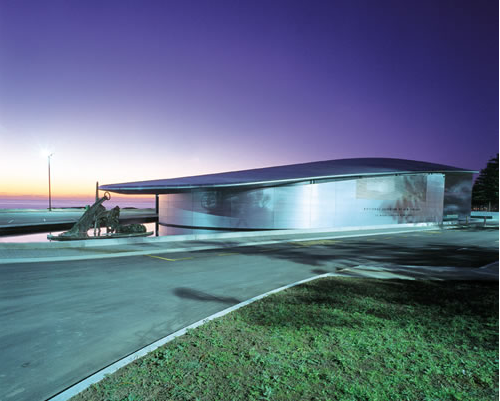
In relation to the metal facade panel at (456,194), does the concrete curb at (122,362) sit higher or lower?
lower

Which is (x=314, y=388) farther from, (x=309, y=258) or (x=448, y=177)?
(x=448, y=177)

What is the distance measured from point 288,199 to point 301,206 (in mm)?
1783

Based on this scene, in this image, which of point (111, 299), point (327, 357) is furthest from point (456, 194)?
point (111, 299)

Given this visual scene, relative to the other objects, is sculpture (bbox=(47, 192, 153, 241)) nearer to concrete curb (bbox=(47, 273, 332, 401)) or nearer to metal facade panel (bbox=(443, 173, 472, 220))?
concrete curb (bbox=(47, 273, 332, 401))

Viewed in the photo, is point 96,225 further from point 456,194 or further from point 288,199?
point 456,194

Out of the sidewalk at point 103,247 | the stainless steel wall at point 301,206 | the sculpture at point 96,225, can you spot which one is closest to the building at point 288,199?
the stainless steel wall at point 301,206

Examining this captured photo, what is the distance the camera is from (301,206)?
1344 inches

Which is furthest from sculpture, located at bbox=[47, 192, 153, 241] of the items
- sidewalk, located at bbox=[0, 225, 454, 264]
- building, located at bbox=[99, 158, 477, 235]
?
building, located at bbox=[99, 158, 477, 235]

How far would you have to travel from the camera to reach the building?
33.4 meters

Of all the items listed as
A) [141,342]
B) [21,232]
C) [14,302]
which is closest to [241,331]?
[141,342]

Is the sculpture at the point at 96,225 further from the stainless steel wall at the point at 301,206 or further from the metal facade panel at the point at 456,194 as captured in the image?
the metal facade panel at the point at 456,194

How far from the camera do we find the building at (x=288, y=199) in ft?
109

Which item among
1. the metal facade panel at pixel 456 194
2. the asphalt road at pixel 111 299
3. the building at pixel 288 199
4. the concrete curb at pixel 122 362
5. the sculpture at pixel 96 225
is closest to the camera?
the concrete curb at pixel 122 362

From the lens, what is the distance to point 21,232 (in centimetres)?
2539
